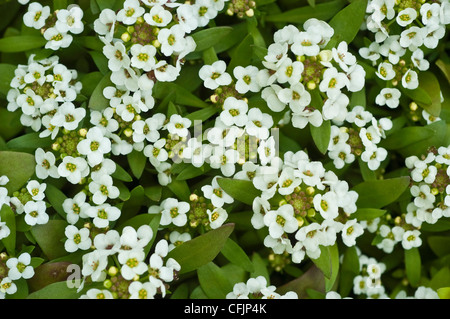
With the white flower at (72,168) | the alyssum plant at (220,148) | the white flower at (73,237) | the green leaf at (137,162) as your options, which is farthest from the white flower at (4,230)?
the green leaf at (137,162)

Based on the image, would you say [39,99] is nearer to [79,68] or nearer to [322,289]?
[79,68]

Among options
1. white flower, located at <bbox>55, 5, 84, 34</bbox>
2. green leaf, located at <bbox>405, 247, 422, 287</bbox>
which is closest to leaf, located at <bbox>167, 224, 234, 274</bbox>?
green leaf, located at <bbox>405, 247, 422, 287</bbox>

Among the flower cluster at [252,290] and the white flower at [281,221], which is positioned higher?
the white flower at [281,221]

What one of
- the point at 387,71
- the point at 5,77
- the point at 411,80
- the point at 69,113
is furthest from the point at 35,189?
the point at 411,80

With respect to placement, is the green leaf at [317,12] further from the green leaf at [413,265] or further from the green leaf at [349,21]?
the green leaf at [413,265]
